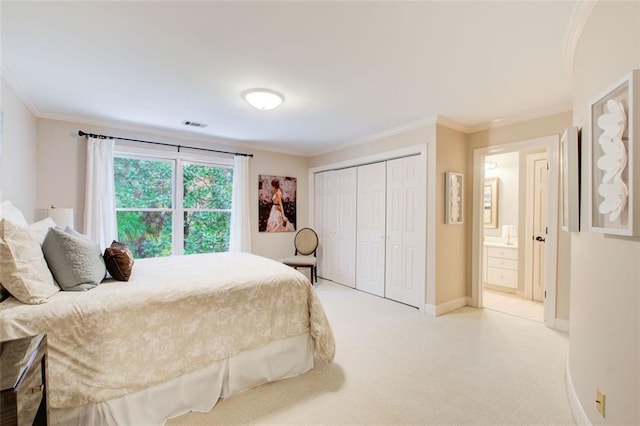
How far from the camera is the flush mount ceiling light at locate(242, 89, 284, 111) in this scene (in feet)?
8.70

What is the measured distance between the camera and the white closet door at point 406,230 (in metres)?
3.69

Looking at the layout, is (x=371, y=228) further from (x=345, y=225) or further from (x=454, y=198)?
(x=454, y=198)

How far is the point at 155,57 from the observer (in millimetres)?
2154

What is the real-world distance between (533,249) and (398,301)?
2.17 m

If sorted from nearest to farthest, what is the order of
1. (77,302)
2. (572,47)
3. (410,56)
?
1. (77,302)
2. (572,47)
3. (410,56)

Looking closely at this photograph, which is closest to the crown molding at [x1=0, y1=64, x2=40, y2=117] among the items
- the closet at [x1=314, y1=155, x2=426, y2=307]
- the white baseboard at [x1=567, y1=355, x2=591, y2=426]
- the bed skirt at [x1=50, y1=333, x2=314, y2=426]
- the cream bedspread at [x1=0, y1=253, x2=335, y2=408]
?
the cream bedspread at [x1=0, y1=253, x2=335, y2=408]

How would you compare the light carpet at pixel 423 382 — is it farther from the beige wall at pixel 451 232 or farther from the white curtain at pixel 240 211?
the white curtain at pixel 240 211

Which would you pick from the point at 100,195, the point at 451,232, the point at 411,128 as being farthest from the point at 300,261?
the point at 100,195

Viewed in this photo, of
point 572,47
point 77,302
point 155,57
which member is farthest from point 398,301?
point 155,57

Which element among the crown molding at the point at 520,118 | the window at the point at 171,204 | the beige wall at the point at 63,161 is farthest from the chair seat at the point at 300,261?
the crown molding at the point at 520,118

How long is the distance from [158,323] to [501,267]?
481 cm

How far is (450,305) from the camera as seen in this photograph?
3689mm

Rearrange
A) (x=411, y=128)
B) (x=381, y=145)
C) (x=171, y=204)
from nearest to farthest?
(x=411, y=128)
(x=381, y=145)
(x=171, y=204)

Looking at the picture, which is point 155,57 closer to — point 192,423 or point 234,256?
point 234,256
